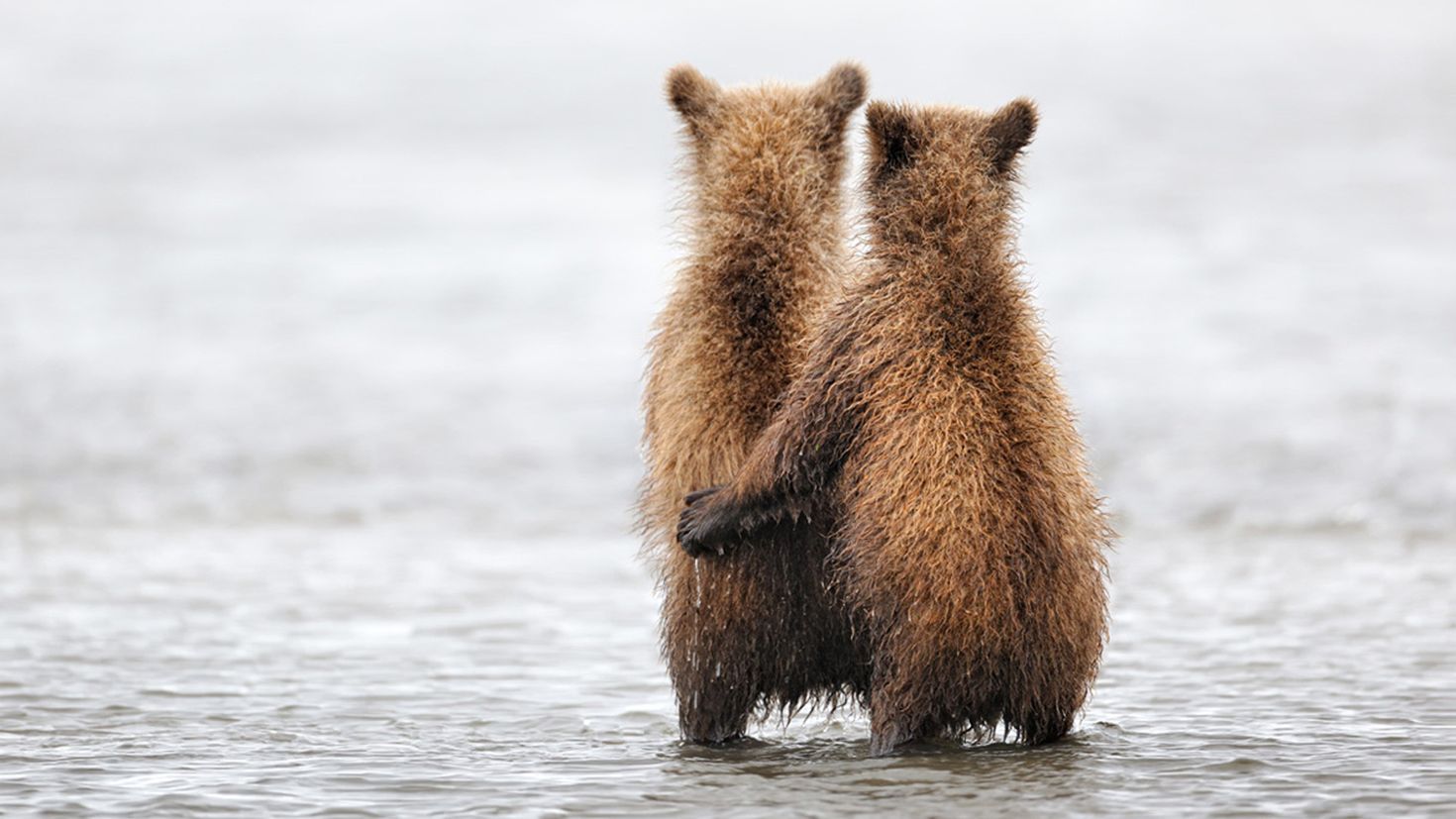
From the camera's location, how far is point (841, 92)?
6070 mm

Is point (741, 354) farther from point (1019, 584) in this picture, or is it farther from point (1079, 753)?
point (1079, 753)

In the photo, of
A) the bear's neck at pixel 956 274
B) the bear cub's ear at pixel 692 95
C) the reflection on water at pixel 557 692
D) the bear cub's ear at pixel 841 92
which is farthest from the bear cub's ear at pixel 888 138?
the reflection on water at pixel 557 692

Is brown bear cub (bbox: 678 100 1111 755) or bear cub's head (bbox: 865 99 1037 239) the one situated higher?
bear cub's head (bbox: 865 99 1037 239)

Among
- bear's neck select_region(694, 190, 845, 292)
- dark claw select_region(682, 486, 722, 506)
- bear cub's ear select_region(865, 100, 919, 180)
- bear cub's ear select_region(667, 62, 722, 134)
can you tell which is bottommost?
dark claw select_region(682, 486, 722, 506)

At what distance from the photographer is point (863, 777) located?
5.08 m

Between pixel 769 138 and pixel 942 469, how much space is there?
1336 mm

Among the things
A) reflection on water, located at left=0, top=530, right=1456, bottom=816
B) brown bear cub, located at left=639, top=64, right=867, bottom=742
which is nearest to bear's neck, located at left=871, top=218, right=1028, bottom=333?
brown bear cub, located at left=639, top=64, right=867, bottom=742

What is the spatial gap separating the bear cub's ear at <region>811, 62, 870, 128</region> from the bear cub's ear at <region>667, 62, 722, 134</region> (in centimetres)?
32

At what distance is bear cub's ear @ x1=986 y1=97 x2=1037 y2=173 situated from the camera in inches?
215

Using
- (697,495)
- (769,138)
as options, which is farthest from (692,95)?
(697,495)

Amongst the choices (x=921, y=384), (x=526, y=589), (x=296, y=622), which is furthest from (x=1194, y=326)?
(x=921, y=384)

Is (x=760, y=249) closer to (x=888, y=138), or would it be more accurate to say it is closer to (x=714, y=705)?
(x=888, y=138)

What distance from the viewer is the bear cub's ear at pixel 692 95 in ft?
20.0

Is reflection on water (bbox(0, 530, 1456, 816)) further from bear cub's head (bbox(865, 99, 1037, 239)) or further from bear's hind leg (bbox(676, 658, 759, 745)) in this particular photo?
bear cub's head (bbox(865, 99, 1037, 239))
